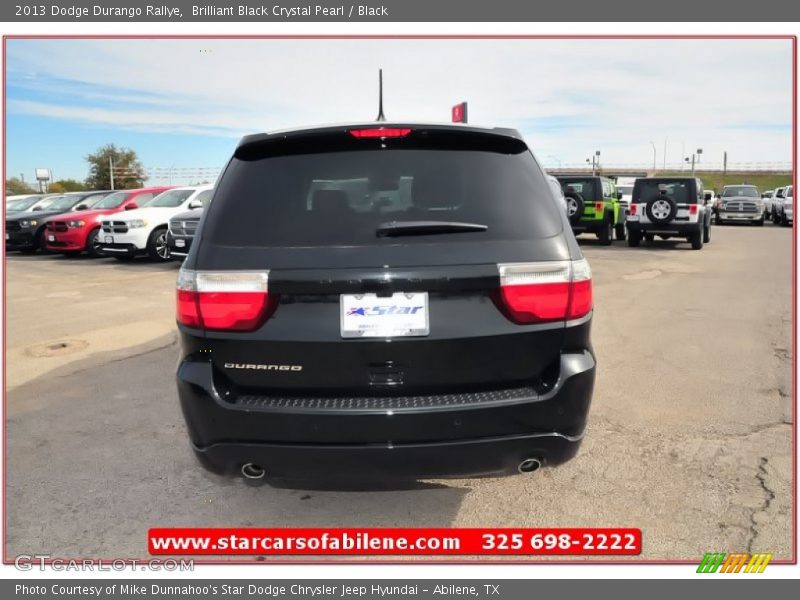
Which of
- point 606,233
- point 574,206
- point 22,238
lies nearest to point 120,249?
point 22,238

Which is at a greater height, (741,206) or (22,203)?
(22,203)

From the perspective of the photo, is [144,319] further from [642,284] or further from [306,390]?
[642,284]

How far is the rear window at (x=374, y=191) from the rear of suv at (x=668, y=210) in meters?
15.5

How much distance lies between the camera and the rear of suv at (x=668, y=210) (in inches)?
659

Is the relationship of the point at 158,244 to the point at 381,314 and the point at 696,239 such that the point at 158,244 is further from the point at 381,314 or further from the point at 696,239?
the point at 696,239

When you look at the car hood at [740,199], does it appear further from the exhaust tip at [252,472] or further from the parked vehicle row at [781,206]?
the exhaust tip at [252,472]

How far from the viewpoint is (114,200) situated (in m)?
16.5

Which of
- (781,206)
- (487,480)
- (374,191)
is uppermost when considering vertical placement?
(374,191)

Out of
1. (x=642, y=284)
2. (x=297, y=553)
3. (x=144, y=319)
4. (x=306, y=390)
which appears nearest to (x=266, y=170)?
(x=306, y=390)

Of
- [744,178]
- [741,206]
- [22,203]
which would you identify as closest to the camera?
[22,203]

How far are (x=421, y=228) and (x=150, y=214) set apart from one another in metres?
13.6

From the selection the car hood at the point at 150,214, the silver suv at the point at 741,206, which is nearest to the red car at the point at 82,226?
the car hood at the point at 150,214

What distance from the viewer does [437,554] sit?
2.91 meters

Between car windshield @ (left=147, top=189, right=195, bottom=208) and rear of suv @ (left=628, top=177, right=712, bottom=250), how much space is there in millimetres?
11659
